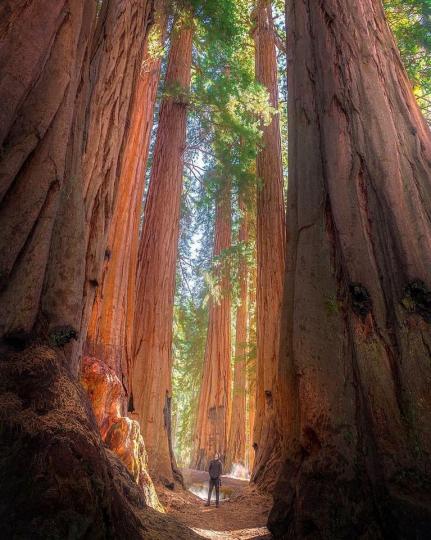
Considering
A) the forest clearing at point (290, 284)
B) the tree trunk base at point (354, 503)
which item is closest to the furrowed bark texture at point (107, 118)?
the forest clearing at point (290, 284)

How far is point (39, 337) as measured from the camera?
1795 mm

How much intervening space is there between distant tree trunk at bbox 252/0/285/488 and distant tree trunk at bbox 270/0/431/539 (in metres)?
3.45

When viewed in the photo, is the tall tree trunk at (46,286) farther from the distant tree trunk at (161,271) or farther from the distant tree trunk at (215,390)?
the distant tree trunk at (215,390)

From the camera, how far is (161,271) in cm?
730

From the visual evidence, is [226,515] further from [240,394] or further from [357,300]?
[240,394]

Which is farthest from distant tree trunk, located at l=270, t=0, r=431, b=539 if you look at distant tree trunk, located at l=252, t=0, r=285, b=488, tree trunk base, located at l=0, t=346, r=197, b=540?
distant tree trunk, located at l=252, t=0, r=285, b=488

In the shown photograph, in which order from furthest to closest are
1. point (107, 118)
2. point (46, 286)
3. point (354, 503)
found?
point (107, 118), point (46, 286), point (354, 503)

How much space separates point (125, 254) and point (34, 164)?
3560mm

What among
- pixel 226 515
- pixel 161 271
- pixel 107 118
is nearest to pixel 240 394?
pixel 161 271

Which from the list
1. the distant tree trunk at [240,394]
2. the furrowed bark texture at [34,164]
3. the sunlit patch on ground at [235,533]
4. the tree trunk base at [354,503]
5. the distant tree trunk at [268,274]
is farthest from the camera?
the distant tree trunk at [240,394]

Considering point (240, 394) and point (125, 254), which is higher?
point (240, 394)

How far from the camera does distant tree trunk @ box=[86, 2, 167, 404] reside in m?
4.77

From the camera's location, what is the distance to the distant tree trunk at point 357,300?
165 cm

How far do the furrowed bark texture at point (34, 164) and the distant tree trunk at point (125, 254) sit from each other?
154cm
